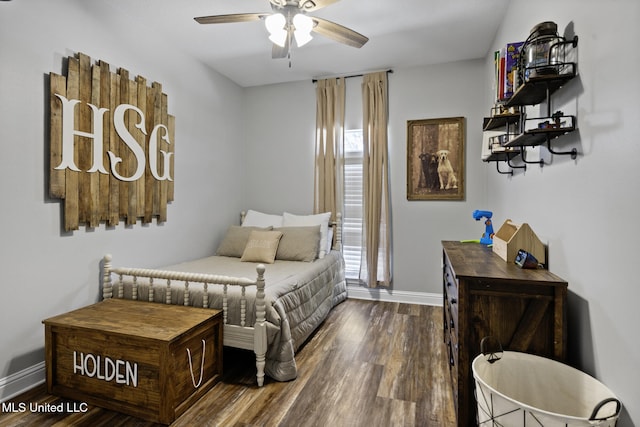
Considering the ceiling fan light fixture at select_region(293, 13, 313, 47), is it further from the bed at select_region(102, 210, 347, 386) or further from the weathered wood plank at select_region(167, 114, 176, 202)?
the weathered wood plank at select_region(167, 114, 176, 202)

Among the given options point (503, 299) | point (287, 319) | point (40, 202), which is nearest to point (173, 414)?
point (287, 319)

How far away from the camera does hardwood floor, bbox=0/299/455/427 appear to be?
5.85 feet

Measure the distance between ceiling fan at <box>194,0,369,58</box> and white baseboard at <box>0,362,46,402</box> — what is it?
8.00 feet

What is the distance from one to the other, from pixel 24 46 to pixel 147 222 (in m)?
1.43

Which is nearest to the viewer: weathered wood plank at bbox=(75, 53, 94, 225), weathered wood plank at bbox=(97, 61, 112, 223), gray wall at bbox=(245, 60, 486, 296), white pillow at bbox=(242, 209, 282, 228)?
weathered wood plank at bbox=(75, 53, 94, 225)

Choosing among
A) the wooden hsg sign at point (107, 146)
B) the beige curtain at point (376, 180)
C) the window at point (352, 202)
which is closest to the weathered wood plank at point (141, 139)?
the wooden hsg sign at point (107, 146)

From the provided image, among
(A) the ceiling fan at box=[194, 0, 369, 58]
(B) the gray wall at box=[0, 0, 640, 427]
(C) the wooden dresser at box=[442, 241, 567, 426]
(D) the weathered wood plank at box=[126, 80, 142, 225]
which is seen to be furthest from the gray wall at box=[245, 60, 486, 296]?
(C) the wooden dresser at box=[442, 241, 567, 426]

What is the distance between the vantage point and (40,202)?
2.13 m

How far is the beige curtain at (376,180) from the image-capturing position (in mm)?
3824

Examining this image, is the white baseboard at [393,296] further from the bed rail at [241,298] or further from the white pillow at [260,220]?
the bed rail at [241,298]

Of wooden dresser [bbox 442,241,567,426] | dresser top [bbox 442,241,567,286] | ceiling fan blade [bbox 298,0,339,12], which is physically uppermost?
ceiling fan blade [bbox 298,0,339,12]

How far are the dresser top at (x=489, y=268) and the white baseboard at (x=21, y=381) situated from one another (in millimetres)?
2571

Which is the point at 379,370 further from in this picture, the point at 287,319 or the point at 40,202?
the point at 40,202

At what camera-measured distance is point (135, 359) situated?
5.92 ft
